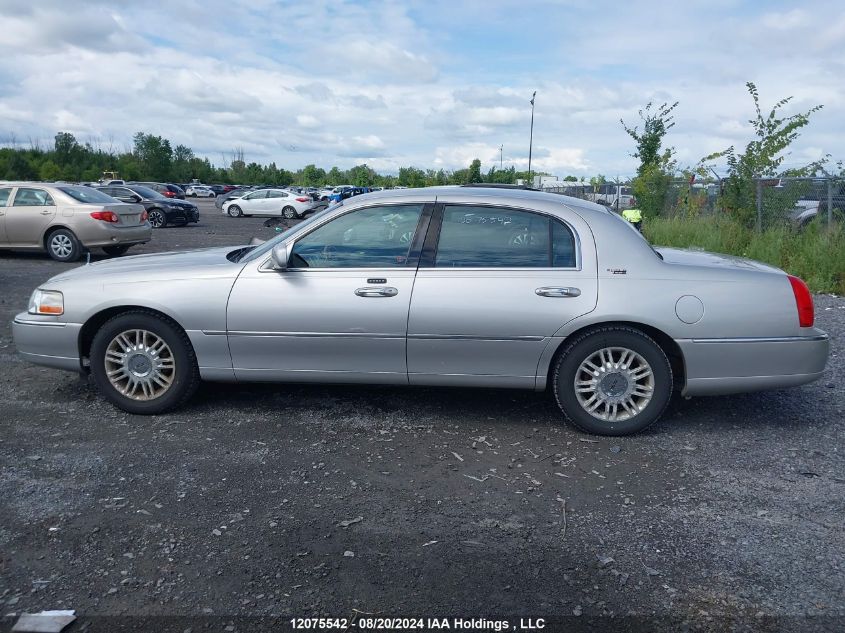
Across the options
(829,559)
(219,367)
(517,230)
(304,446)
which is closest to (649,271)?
(517,230)

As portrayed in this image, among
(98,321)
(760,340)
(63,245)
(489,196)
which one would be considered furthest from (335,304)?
(63,245)

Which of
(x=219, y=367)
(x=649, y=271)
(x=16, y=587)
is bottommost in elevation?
(x=16, y=587)

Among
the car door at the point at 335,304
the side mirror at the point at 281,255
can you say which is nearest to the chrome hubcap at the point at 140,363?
the car door at the point at 335,304

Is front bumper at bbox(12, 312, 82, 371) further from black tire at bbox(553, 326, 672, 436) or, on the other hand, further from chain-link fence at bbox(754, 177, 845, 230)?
chain-link fence at bbox(754, 177, 845, 230)

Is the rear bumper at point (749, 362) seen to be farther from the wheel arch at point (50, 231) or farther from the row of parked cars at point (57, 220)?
the wheel arch at point (50, 231)

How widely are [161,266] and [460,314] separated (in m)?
2.11

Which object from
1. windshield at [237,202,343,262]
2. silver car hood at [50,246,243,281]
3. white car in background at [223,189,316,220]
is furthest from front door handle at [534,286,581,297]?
white car in background at [223,189,316,220]

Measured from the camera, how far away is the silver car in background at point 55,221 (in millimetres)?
14219

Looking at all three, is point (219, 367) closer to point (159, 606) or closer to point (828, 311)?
point (159, 606)

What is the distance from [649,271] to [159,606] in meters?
3.40

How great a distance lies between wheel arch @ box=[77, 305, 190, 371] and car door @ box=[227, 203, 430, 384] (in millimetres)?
511

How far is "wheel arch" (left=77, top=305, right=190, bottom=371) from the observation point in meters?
5.17

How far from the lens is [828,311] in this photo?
944 centimetres

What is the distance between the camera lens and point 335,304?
4.94 metres
